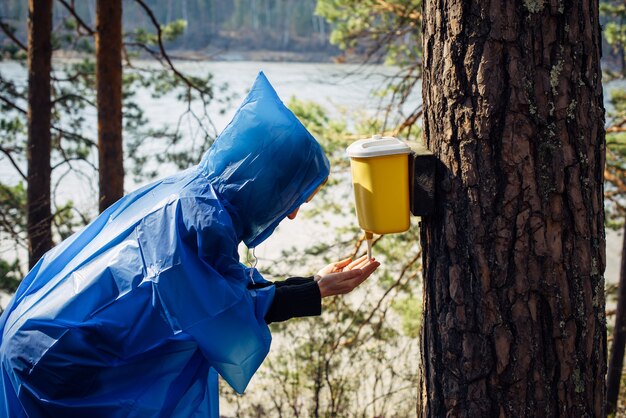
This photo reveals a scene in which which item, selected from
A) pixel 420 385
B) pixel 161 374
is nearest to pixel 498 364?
pixel 420 385

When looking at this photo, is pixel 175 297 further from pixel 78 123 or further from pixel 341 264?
pixel 78 123

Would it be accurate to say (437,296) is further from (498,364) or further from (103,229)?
(103,229)

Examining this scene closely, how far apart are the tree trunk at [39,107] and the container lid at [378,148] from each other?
197 inches

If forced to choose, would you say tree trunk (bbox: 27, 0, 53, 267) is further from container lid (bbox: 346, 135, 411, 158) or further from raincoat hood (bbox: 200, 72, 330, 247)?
container lid (bbox: 346, 135, 411, 158)

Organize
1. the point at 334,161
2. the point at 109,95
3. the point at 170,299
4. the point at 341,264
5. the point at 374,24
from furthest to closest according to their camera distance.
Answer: the point at 374,24, the point at 334,161, the point at 109,95, the point at 341,264, the point at 170,299

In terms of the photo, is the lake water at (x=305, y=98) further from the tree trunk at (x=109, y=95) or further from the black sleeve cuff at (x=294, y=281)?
the black sleeve cuff at (x=294, y=281)

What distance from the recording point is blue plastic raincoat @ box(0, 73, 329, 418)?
1905mm

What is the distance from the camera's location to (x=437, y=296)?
75.0 inches

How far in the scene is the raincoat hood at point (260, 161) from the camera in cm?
199

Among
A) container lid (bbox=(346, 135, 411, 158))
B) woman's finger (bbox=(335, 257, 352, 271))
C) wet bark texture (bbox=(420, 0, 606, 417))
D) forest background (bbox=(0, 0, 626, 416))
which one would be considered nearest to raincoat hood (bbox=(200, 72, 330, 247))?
container lid (bbox=(346, 135, 411, 158))

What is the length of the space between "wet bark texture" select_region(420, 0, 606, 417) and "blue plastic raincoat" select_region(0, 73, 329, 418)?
0.48 metres

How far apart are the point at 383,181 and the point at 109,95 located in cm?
464

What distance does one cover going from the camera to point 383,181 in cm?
196

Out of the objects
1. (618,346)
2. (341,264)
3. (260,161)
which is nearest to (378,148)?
(260,161)
